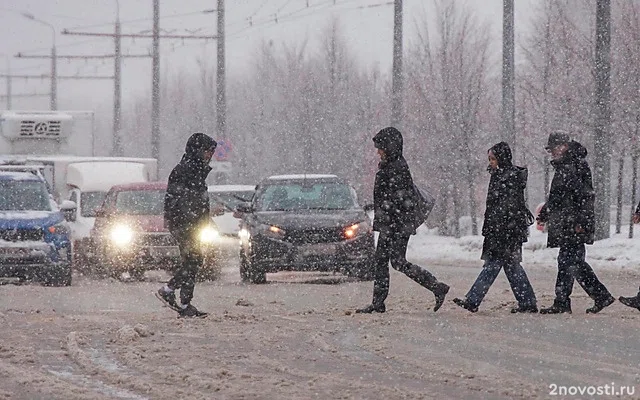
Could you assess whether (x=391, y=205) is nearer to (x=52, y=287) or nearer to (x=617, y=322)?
(x=617, y=322)

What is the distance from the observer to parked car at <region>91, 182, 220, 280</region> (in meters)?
22.2

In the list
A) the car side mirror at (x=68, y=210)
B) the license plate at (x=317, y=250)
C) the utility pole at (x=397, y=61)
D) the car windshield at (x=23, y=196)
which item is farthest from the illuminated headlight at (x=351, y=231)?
the utility pole at (x=397, y=61)

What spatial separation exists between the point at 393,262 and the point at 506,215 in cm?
116

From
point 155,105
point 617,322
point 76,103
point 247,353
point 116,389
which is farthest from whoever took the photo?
point 76,103

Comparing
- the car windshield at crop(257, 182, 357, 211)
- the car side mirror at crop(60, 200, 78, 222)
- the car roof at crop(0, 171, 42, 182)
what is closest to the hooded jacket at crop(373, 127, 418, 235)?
the car windshield at crop(257, 182, 357, 211)

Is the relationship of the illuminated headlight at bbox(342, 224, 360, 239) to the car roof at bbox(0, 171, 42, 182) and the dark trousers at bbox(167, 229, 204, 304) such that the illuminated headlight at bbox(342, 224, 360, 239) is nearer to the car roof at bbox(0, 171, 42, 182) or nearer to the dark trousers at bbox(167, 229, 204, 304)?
the car roof at bbox(0, 171, 42, 182)

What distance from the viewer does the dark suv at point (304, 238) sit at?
66.3 feet

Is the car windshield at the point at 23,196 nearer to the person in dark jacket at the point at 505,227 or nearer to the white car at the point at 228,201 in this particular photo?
the white car at the point at 228,201

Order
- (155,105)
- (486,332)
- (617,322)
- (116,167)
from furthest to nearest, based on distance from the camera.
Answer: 1. (155,105)
2. (116,167)
3. (617,322)
4. (486,332)

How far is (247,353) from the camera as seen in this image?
36.0 ft

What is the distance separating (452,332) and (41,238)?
32.9ft

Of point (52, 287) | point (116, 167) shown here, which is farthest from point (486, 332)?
point (116, 167)

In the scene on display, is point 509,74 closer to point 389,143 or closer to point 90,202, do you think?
point 90,202

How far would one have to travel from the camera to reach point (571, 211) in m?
13.9
